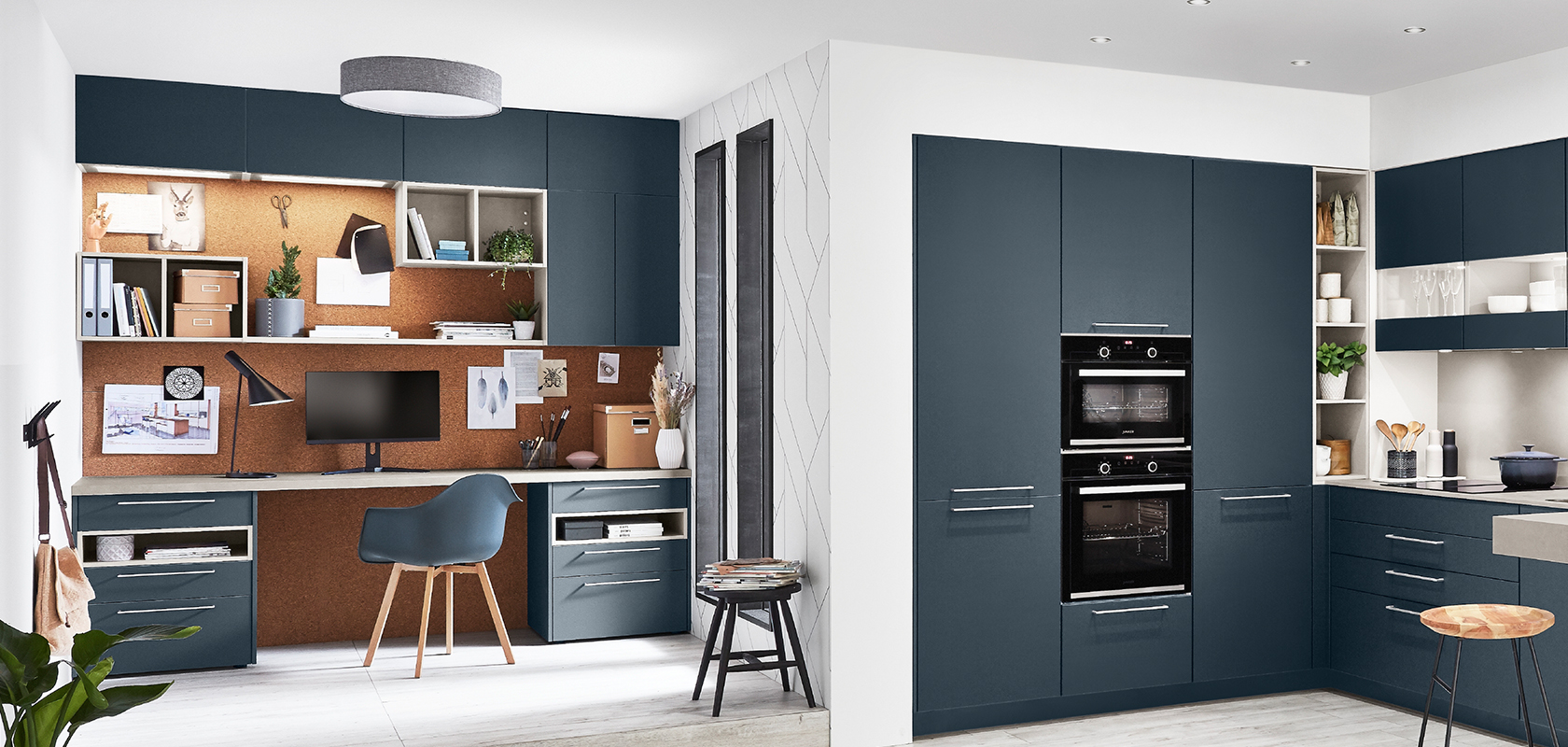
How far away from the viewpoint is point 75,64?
16.0 feet

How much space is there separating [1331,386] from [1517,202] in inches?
40.0

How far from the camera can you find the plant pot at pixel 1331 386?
5324mm

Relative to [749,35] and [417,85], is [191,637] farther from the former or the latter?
[749,35]

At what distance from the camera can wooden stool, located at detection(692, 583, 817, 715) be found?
440 cm

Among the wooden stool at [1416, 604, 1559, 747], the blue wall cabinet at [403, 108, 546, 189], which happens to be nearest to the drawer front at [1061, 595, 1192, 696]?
the wooden stool at [1416, 604, 1559, 747]

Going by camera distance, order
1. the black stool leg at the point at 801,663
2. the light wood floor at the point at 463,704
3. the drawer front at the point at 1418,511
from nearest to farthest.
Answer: the light wood floor at the point at 463,704
the black stool leg at the point at 801,663
the drawer front at the point at 1418,511

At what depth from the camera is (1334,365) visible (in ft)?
17.4

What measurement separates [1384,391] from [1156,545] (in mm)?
1320

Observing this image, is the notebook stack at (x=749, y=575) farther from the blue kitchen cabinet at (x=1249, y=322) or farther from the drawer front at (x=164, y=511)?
the drawer front at (x=164, y=511)

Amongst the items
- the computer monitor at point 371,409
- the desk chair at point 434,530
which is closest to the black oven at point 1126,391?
the desk chair at point 434,530

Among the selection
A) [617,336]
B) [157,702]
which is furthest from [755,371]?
[157,702]

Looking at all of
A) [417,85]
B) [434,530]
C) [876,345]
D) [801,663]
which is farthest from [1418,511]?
[417,85]

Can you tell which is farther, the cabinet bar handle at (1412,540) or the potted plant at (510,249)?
the potted plant at (510,249)

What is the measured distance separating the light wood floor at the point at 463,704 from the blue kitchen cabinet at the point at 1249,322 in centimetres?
201
